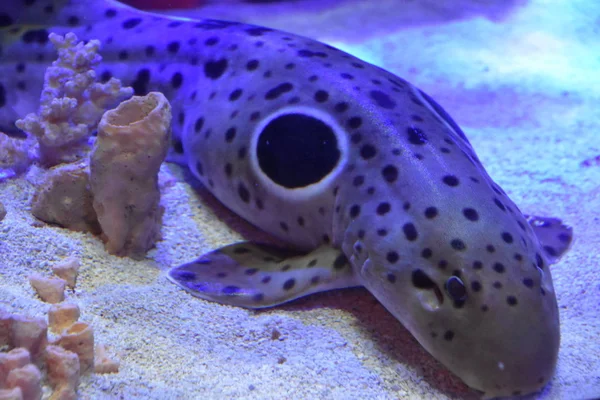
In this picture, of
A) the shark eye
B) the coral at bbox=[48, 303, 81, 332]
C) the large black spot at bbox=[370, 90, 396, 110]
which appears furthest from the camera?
the large black spot at bbox=[370, 90, 396, 110]

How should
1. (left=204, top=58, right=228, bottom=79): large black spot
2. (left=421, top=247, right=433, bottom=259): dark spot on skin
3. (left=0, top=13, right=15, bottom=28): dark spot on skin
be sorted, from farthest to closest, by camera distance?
(left=0, top=13, right=15, bottom=28): dark spot on skin → (left=204, top=58, right=228, bottom=79): large black spot → (left=421, top=247, right=433, bottom=259): dark spot on skin

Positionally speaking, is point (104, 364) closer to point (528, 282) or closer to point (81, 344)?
point (81, 344)

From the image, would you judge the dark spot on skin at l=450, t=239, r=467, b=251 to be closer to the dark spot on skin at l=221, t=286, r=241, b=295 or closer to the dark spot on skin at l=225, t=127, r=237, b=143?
the dark spot on skin at l=221, t=286, r=241, b=295

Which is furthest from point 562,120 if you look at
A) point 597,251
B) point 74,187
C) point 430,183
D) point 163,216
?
point 74,187

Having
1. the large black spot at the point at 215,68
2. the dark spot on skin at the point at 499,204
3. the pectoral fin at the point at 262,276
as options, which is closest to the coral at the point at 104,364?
the pectoral fin at the point at 262,276

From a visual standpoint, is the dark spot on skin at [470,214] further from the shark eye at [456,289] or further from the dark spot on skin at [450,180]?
the shark eye at [456,289]

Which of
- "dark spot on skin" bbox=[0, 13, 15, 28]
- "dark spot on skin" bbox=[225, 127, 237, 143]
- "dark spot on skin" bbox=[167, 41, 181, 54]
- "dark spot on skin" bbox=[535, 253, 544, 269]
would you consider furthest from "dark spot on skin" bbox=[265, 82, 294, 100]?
"dark spot on skin" bbox=[0, 13, 15, 28]
